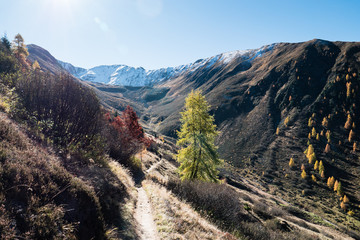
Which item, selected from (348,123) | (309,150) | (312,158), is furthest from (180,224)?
(348,123)

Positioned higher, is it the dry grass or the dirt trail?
the dry grass

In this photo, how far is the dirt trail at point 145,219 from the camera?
749 centimetres

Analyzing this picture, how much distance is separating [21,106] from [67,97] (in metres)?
2.45

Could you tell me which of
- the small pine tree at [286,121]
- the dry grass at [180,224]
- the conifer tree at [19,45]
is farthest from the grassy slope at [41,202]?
the small pine tree at [286,121]

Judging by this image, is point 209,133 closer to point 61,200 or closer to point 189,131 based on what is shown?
point 189,131

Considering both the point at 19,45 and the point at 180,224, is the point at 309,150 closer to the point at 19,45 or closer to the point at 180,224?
the point at 180,224

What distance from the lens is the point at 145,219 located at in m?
9.14

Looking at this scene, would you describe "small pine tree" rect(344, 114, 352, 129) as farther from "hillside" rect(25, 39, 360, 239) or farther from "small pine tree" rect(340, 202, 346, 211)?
"small pine tree" rect(340, 202, 346, 211)

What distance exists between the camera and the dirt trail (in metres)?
7.49

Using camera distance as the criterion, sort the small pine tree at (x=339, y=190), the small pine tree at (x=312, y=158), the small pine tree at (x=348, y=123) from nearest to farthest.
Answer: the small pine tree at (x=339, y=190), the small pine tree at (x=312, y=158), the small pine tree at (x=348, y=123)

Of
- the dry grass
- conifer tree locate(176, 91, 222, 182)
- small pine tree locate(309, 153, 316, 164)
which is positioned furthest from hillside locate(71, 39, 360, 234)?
the dry grass

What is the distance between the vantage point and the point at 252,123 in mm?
172125

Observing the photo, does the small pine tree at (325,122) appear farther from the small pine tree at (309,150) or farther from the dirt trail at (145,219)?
the dirt trail at (145,219)

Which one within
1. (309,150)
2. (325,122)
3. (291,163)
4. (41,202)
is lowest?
(41,202)
